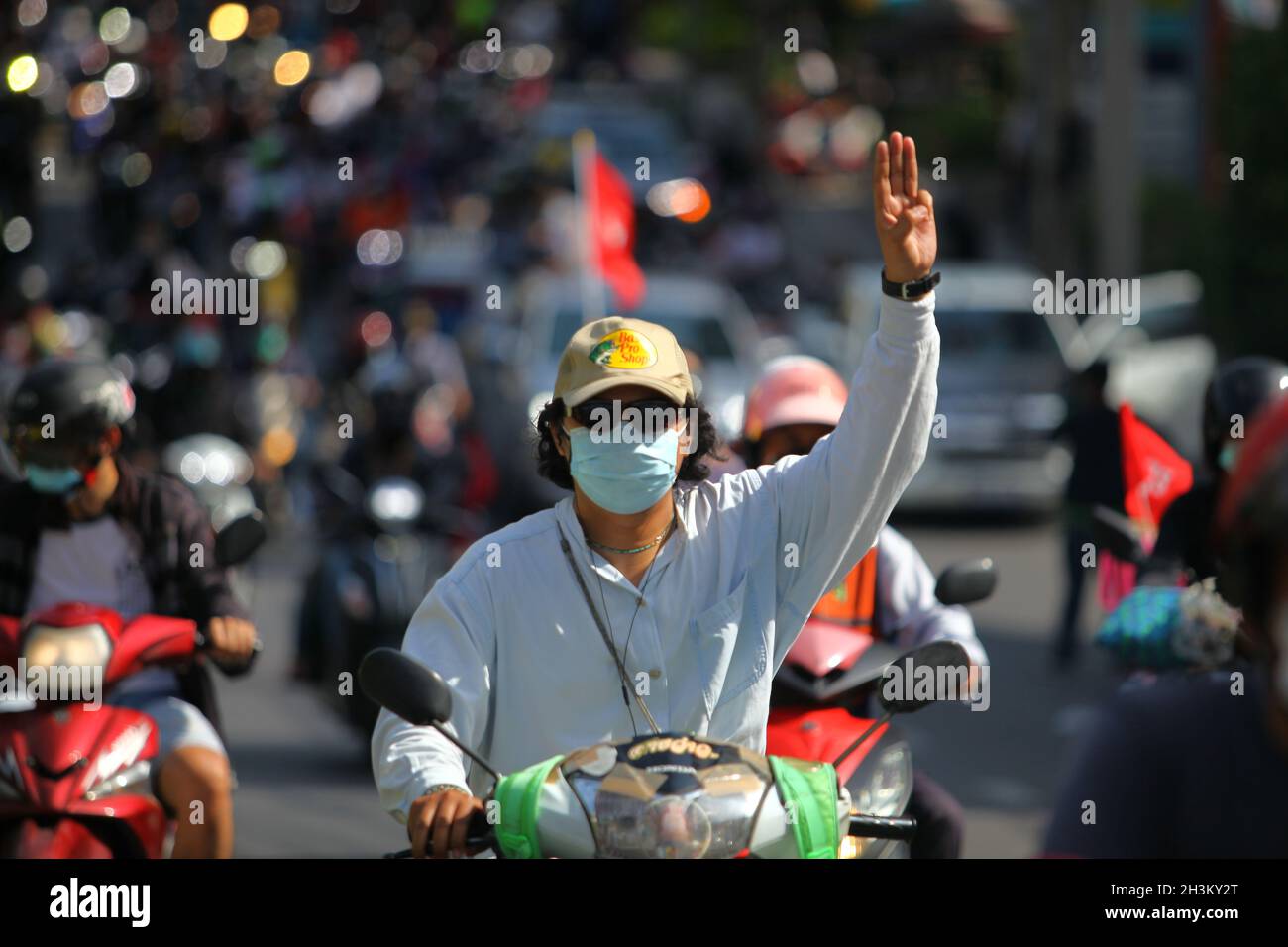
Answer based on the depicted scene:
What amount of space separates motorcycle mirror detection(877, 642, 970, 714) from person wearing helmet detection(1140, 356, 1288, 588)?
1511 millimetres

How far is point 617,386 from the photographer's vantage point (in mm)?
3965

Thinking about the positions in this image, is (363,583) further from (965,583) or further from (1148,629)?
(1148,629)

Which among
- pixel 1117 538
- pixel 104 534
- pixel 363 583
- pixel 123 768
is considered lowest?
pixel 123 768

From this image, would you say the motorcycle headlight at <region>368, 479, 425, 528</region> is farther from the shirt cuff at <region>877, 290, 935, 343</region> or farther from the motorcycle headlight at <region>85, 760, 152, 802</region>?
the shirt cuff at <region>877, 290, 935, 343</region>

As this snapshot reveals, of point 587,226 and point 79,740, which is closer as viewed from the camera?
point 79,740

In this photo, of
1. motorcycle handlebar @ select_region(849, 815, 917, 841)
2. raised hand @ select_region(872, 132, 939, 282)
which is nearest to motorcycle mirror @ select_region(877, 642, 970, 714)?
motorcycle handlebar @ select_region(849, 815, 917, 841)

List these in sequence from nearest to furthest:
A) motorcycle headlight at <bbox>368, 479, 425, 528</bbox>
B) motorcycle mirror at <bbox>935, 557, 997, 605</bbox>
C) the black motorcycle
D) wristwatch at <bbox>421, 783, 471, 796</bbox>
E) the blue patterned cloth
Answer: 1. wristwatch at <bbox>421, 783, 471, 796</bbox>
2. the blue patterned cloth
3. motorcycle mirror at <bbox>935, 557, 997, 605</bbox>
4. the black motorcycle
5. motorcycle headlight at <bbox>368, 479, 425, 528</bbox>

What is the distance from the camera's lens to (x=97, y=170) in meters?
30.5

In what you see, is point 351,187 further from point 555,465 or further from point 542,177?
point 555,465

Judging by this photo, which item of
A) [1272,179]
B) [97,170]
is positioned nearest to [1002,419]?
[1272,179]

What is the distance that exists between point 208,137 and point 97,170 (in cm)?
157

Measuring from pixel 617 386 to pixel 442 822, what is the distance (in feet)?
2.76

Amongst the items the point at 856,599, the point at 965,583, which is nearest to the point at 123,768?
the point at 856,599

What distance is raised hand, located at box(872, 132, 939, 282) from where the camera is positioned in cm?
376
